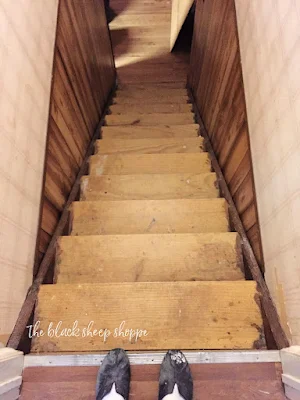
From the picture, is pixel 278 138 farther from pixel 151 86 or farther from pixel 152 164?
pixel 151 86

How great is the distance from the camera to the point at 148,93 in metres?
3.60

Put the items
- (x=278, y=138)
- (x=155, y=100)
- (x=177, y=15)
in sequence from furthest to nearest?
(x=177, y=15)
(x=155, y=100)
(x=278, y=138)

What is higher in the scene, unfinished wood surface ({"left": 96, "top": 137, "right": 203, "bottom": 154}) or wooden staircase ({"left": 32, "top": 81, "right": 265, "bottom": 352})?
unfinished wood surface ({"left": 96, "top": 137, "right": 203, "bottom": 154})

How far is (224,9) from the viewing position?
199 centimetres

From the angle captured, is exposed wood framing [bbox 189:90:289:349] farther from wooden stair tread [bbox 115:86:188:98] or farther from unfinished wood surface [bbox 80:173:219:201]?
wooden stair tread [bbox 115:86:188:98]

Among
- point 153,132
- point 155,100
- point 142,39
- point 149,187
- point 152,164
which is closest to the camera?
point 149,187

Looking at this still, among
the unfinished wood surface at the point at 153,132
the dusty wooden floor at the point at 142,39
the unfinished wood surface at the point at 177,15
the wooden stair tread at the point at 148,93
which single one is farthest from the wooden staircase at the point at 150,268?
the unfinished wood surface at the point at 177,15

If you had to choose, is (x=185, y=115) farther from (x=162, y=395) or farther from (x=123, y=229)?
(x=162, y=395)

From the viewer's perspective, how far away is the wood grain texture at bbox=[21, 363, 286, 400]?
3.28 ft

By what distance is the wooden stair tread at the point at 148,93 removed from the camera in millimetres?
3502

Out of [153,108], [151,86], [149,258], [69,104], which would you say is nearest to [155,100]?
[153,108]

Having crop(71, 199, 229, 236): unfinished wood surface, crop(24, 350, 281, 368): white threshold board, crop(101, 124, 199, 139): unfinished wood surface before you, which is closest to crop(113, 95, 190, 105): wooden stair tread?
crop(101, 124, 199, 139): unfinished wood surface

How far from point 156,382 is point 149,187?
1022mm

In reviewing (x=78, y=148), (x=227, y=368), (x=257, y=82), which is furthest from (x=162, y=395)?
(x=78, y=148)
